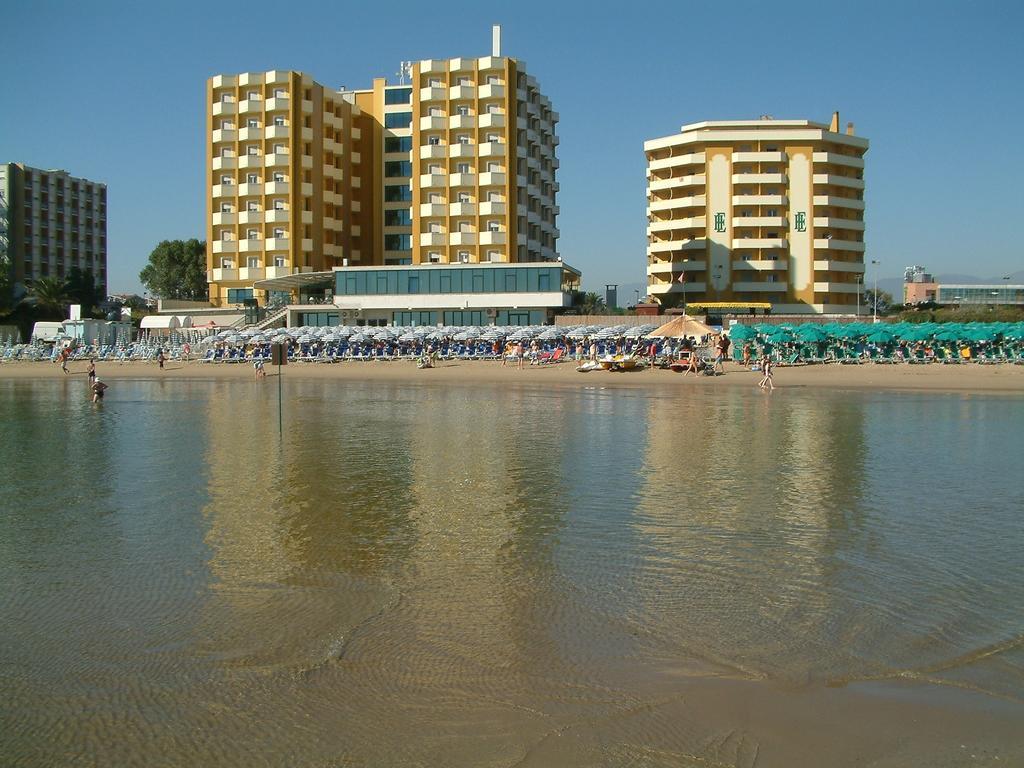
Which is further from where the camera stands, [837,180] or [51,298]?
[51,298]

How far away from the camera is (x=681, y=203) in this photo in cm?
7781

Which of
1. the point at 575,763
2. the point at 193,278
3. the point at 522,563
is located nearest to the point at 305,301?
the point at 193,278

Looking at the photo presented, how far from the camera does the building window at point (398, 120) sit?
77.5m

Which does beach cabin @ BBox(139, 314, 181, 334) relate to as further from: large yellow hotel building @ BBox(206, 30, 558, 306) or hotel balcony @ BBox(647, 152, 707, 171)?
hotel balcony @ BBox(647, 152, 707, 171)

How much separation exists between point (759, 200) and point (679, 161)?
7.56 meters

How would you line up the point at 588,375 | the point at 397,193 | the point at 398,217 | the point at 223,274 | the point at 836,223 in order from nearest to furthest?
1. the point at 588,375
2. the point at 223,274
3. the point at 398,217
4. the point at 397,193
5. the point at 836,223

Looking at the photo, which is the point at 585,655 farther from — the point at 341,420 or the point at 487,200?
the point at 487,200

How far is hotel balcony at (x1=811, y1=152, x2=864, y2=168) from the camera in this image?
251 feet

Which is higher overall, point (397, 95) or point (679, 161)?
point (397, 95)

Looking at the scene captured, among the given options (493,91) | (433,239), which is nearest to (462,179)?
(433,239)

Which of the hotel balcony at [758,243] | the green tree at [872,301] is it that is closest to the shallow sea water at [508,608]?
the hotel balcony at [758,243]

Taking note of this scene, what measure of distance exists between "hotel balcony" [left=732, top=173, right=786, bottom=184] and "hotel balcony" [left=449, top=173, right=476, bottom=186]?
22.8m

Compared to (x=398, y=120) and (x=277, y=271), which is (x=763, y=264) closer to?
(x=398, y=120)

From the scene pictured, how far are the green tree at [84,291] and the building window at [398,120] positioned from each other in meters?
34.6
